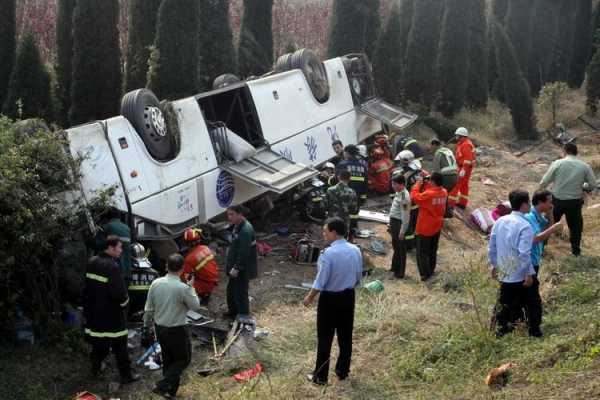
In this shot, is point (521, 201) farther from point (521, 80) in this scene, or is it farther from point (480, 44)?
point (480, 44)

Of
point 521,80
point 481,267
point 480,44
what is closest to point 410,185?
point 481,267

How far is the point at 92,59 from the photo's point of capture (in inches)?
566

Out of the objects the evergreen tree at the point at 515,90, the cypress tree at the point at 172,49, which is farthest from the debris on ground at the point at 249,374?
the evergreen tree at the point at 515,90

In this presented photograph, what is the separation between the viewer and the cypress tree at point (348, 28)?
19984 millimetres

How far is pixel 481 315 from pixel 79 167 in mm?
4374

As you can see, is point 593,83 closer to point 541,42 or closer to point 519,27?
point 519,27

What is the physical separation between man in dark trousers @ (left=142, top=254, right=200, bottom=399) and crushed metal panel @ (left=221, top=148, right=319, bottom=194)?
12.6 ft

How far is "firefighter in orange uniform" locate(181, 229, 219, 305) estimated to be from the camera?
8375 millimetres

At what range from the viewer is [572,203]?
9.27 meters

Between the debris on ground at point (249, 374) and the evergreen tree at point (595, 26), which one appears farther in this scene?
the evergreen tree at point (595, 26)

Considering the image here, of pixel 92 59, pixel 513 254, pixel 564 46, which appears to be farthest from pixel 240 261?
pixel 564 46

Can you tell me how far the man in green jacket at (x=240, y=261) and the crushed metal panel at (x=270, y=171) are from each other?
2086mm

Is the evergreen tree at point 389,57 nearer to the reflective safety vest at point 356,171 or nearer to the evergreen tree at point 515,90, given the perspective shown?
the evergreen tree at point 515,90

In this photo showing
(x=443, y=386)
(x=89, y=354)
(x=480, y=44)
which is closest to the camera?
(x=443, y=386)
